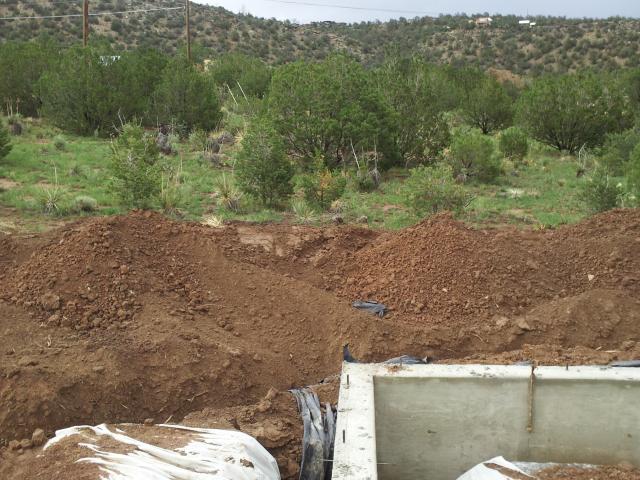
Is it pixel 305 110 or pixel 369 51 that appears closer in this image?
pixel 305 110

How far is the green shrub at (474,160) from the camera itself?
13.9m

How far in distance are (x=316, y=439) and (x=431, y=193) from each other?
6.63m

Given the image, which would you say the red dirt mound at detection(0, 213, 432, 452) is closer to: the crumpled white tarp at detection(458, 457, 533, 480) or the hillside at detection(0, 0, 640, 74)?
the crumpled white tarp at detection(458, 457, 533, 480)

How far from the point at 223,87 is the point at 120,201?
62.4 feet

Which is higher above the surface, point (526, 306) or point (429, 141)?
point (429, 141)

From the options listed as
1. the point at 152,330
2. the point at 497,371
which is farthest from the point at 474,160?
the point at 497,371

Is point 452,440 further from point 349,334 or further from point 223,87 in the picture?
point 223,87

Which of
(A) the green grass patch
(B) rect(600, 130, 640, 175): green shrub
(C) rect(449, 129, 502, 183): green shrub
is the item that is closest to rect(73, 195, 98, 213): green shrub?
(A) the green grass patch

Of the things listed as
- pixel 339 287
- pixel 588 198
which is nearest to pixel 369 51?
pixel 588 198

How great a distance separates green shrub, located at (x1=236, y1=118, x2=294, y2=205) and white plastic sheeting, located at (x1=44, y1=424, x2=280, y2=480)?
7.22 meters

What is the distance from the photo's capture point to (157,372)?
5504mm

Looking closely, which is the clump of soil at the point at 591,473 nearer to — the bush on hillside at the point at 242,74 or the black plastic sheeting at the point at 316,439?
the black plastic sheeting at the point at 316,439

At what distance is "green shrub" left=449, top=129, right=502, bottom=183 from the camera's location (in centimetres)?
1391

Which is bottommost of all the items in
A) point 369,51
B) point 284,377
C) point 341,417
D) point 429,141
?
point 284,377
